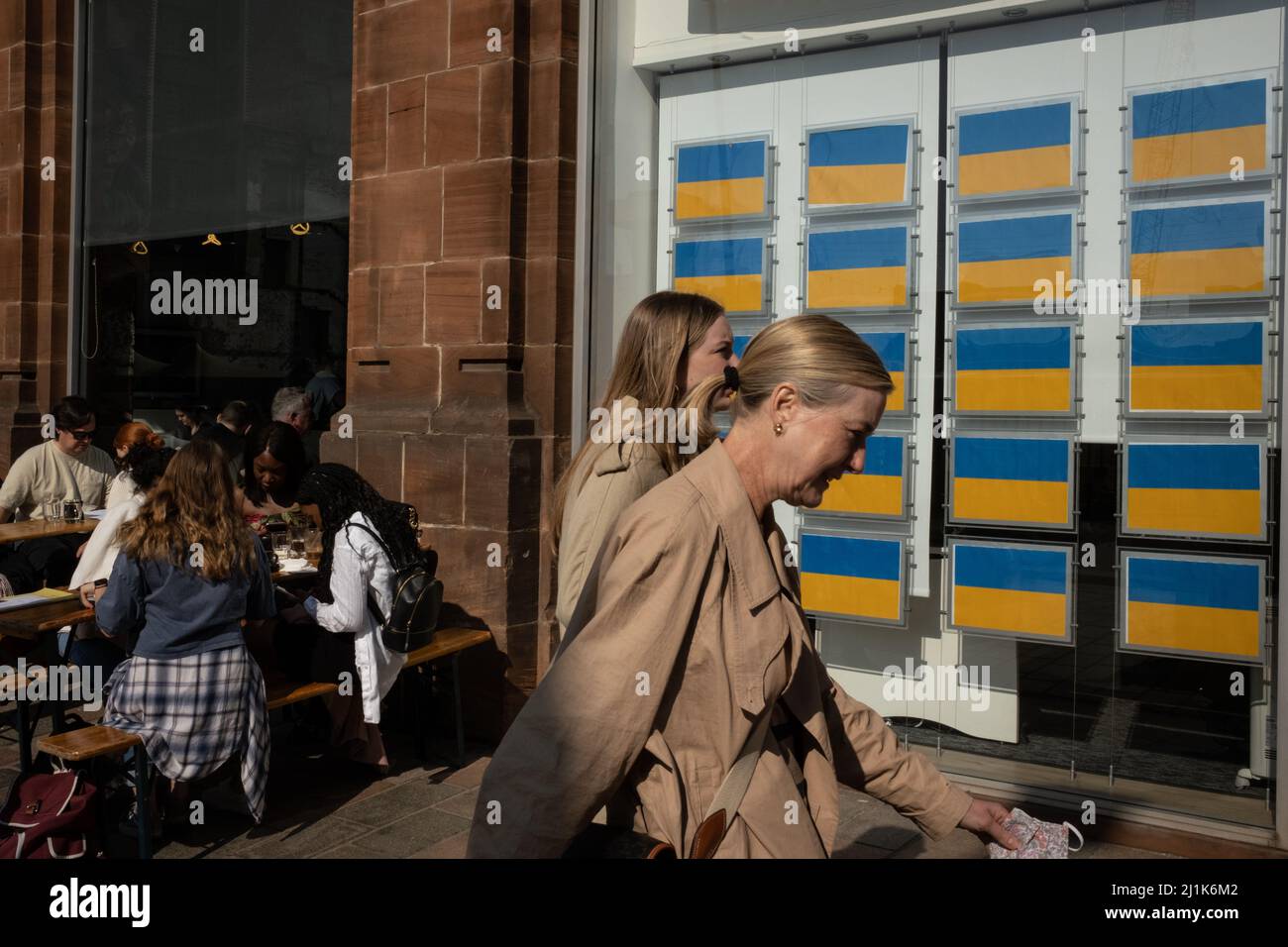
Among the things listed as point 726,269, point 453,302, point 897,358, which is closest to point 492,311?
point 453,302

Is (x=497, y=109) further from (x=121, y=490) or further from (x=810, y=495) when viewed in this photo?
(x=810, y=495)

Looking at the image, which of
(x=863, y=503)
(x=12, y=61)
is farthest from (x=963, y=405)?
(x=12, y=61)

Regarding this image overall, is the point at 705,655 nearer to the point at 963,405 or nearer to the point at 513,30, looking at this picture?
the point at 963,405

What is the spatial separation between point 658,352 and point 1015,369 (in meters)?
2.50

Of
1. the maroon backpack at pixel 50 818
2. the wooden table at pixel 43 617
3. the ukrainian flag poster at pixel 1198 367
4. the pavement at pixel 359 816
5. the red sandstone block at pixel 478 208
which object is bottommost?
the pavement at pixel 359 816

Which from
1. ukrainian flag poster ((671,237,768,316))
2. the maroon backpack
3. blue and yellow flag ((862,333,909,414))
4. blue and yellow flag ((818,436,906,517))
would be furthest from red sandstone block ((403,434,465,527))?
the maroon backpack

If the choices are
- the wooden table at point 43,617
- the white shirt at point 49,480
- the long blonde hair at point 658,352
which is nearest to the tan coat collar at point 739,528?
the long blonde hair at point 658,352

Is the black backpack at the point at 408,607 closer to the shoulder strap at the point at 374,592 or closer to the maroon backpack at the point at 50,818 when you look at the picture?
the shoulder strap at the point at 374,592

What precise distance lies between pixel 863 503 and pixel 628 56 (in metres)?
2.70

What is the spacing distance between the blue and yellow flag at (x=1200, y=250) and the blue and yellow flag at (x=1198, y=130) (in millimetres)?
155

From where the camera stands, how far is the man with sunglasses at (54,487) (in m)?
7.66

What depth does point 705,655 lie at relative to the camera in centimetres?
174

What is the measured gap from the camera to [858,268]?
5.54m
